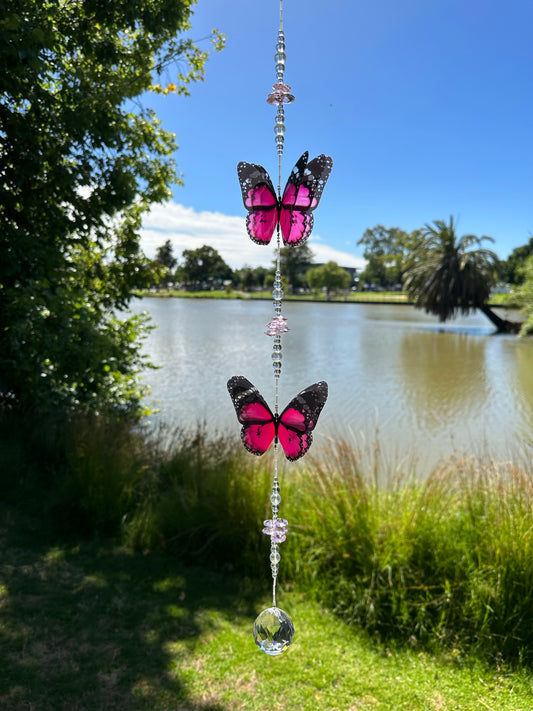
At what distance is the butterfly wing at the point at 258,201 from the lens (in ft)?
3.34

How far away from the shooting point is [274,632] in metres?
1.00

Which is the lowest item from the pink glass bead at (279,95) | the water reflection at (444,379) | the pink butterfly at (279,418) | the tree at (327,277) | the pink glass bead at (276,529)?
the water reflection at (444,379)

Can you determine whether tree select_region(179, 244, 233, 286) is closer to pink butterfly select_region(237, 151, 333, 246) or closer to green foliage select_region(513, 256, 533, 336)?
green foliage select_region(513, 256, 533, 336)

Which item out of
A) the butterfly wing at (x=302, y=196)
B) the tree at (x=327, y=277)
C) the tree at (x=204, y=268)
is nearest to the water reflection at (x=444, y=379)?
the butterfly wing at (x=302, y=196)

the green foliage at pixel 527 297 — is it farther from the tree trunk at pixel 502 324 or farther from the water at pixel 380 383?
the tree trunk at pixel 502 324

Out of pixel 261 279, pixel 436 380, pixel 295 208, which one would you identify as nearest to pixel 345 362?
pixel 436 380

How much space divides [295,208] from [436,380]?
538 inches

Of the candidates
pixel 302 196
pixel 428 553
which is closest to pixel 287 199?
pixel 302 196

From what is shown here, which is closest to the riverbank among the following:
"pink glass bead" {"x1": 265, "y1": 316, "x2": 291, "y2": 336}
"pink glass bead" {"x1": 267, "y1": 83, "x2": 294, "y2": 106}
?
"pink glass bead" {"x1": 267, "y1": 83, "x2": 294, "y2": 106}

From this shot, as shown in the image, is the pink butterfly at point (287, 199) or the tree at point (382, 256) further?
the tree at point (382, 256)

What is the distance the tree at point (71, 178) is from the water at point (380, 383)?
222 centimetres

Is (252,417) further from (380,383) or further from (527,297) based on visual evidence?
(527,297)

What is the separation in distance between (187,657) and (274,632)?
2354 mm

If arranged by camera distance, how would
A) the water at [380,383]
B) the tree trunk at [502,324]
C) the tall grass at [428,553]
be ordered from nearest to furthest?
1. the tall grass at [428,553]
2. the water at [380,383]
3. the tree trunk at [502,324]
